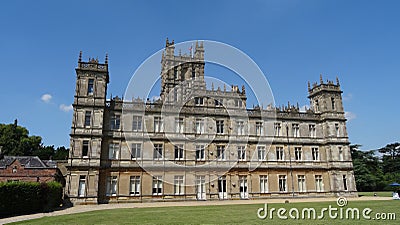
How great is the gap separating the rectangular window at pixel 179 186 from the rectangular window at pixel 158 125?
4.91 meters

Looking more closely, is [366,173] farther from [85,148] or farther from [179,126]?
[85,148]

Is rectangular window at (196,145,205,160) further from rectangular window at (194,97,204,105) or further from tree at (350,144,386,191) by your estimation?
tree at (350,144,386,191)

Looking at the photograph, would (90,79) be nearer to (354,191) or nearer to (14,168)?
(14,168)

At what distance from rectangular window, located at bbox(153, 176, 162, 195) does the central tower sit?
9059 mm

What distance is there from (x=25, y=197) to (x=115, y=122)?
10753mm

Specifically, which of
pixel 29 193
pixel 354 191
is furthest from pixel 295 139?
pixel 29 193

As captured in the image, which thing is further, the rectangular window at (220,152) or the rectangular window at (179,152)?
the rectangular window at (220,152)

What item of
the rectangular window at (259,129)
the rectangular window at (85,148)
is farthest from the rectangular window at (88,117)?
the rectangular window at (259,129)

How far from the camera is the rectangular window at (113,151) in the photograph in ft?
88.4

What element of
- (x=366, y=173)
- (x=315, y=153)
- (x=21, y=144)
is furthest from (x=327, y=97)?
(x=21, y=144)

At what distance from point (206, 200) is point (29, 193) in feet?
48.8

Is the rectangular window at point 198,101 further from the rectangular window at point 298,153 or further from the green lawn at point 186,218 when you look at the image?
the green lawn at point 186,218

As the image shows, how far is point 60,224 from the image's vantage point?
496 inches

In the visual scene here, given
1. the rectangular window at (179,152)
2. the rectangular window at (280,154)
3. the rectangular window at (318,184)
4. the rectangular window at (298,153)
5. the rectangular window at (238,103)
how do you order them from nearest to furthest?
the rectangular window at (179,152) < the rectangular window at (280,154) < the rectangular window at (318,184) < the rectangular window at (298,153) < the rectangular window at (238,103)
